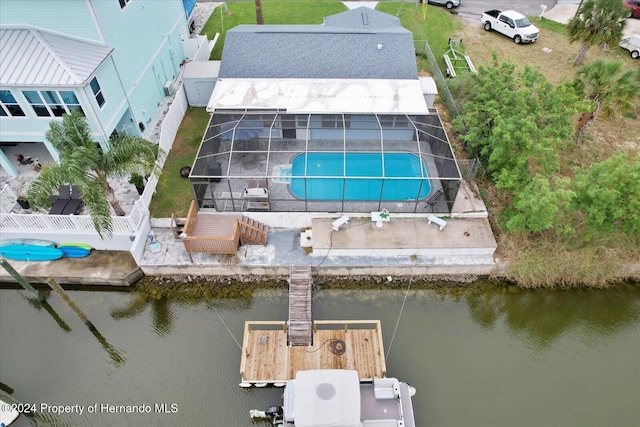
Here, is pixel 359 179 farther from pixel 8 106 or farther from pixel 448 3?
pixel 448 3

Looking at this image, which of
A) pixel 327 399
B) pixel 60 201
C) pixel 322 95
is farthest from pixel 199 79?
pixel 327 399

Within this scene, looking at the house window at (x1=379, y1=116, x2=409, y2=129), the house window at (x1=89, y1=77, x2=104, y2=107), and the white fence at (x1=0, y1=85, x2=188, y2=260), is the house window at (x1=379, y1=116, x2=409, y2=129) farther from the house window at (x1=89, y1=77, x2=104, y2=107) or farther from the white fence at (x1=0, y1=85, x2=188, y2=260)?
the house window at (x1=89, y1=77, x2=104, y2=107)

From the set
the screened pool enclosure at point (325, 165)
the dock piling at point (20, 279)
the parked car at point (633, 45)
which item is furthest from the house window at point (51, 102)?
the parked car at point (633, 45)

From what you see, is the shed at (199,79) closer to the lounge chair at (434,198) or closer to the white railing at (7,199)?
the white railing at (7,199)

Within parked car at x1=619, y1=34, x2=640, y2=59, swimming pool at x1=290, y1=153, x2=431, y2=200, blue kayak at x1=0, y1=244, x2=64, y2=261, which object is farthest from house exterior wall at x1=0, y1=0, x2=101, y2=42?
parked car at x1=619, y1=34, x2=640, y2=59

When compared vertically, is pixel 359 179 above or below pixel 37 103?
below

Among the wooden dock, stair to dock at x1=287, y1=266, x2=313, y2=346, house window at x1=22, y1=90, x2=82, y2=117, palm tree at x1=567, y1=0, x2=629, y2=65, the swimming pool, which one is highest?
palm tree at x1=567, y1=0, x2=629, y2=65
